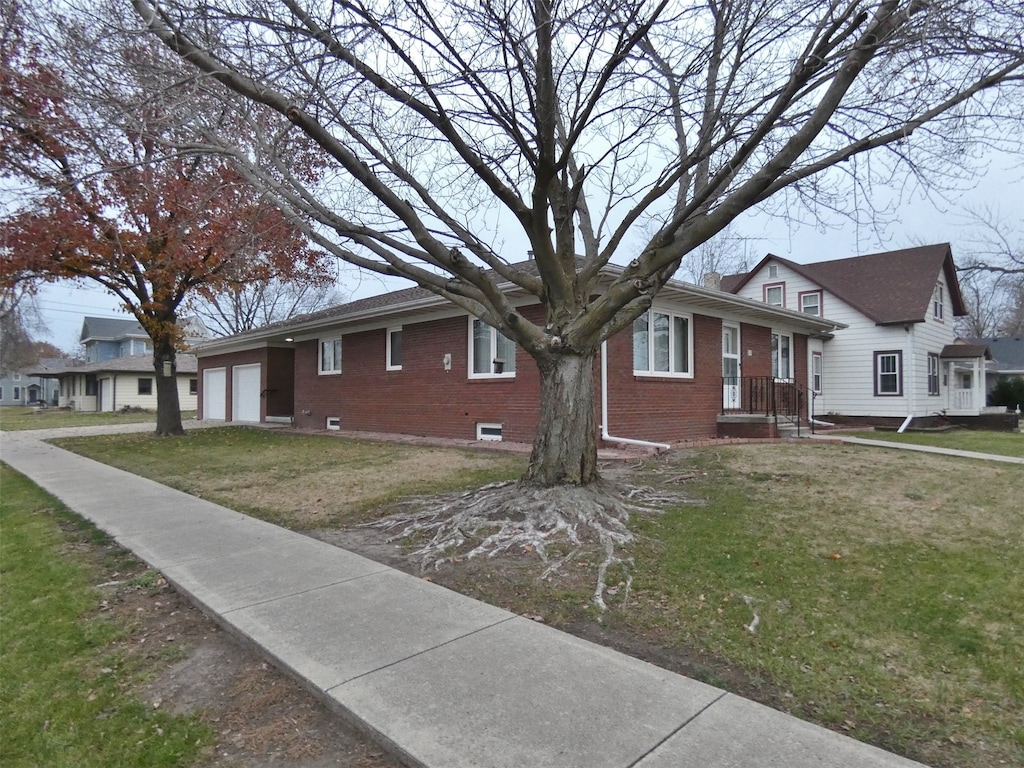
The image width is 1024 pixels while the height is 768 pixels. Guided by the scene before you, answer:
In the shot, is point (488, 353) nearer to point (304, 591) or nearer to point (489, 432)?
point (489, 432)

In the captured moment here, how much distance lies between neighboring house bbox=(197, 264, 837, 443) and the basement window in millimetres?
32

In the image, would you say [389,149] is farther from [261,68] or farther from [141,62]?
[141,62]

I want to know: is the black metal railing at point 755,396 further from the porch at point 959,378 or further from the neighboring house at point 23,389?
the neighboring house at point 23,389

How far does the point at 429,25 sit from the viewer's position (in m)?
5.59

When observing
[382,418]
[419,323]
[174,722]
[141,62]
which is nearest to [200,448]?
[382,418]

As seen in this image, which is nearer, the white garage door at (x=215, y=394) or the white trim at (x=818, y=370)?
the white trim at (x=818, y=370)

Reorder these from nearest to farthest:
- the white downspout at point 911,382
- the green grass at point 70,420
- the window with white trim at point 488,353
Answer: the window with white trim at point 488,353
the white downspout at point 911,382
the green grass at point 70,420

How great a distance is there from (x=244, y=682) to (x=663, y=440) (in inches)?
424

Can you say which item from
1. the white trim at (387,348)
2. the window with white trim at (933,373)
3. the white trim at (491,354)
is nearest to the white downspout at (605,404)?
the white trim at (491,354)

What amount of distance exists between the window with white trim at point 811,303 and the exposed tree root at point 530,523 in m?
16.8

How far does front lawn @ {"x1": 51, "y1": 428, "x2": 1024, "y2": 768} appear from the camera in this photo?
→ 2.92 metres

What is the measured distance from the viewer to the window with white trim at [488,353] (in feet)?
42.8

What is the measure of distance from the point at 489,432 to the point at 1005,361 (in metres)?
41.2

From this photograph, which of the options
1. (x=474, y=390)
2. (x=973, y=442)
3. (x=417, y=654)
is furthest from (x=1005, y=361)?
(x=417, y=654)
